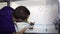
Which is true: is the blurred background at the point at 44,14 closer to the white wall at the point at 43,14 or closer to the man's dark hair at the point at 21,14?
the white wall at the point at 43,14

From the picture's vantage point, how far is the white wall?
164 cm

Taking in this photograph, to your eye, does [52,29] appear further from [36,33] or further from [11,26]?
[11,26]

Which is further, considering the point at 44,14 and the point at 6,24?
the point at 44,14

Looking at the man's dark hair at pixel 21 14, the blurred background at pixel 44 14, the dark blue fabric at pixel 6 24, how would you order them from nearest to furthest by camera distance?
the man's dark hair at pixel 21 14 < the dark blue fabric at pixel 6 24 < the blurred background at pixel 44 14

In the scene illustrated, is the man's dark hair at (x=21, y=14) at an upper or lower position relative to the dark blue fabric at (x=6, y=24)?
upper

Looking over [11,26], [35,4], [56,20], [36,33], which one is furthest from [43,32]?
[11,26]

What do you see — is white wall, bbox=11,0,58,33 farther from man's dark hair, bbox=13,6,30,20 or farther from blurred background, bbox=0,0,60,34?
man's dark hair, bbox=13,6,30,20

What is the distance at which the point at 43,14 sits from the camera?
1697 millimetres

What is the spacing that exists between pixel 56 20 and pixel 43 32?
0.21 meters

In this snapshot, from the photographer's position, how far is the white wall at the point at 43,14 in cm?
164

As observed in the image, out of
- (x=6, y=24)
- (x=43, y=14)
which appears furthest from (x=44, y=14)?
(x=6, y=24)

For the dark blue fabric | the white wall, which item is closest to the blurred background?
the white wall

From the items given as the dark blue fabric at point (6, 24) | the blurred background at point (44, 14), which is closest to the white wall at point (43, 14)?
the blurred background at point (44, 14)

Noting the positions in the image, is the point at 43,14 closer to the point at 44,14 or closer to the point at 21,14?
the point at 44,14
